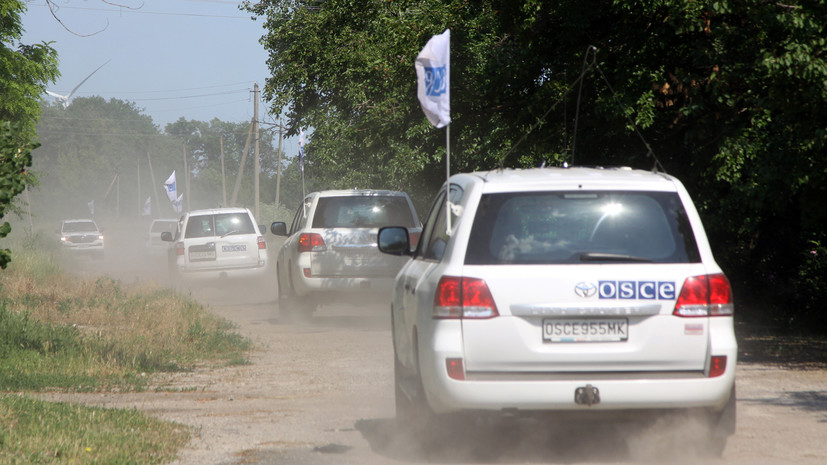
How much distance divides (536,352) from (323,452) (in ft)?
5.54

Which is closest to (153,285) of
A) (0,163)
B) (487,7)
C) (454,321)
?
(487,7)

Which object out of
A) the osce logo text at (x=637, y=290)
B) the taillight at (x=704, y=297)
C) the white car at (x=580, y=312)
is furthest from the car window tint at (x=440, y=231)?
the taillight at (x=704, y=297)

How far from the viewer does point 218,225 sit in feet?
80.3

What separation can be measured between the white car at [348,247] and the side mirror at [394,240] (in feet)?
27.3

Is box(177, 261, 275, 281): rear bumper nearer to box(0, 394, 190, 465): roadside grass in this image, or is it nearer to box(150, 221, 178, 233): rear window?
box(0, 394, 190, 465): roadside grass

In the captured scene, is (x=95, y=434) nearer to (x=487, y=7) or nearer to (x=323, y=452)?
(x=323, y=452)

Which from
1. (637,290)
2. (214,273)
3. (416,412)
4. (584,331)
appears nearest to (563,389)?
(584,331)

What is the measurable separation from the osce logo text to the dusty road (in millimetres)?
969

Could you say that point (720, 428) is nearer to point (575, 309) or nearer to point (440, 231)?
point (575, 309)

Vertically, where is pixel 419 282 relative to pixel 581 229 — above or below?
below

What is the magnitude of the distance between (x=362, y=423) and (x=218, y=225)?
55.1 feet

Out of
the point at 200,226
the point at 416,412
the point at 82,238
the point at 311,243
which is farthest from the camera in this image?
the point at 82,238

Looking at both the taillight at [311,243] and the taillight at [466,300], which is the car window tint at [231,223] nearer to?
the taillight at [311,243]

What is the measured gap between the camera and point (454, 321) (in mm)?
6191
